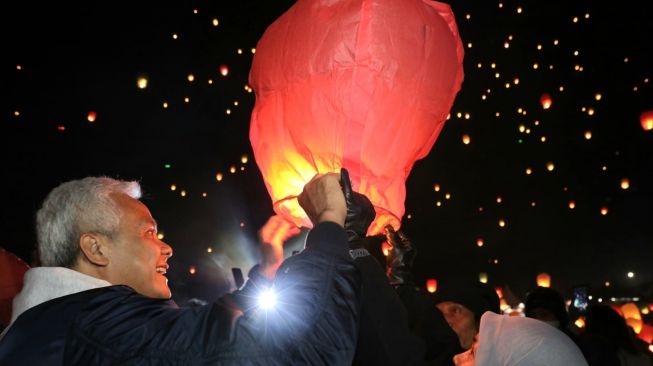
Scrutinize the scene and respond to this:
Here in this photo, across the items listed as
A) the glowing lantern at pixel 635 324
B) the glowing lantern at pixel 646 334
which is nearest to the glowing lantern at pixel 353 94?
the glowing lantern at pixel 646 334

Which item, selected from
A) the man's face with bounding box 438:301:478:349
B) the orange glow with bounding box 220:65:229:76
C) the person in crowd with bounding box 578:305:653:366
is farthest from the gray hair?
the orange glow with bounding box 220:65:229:76

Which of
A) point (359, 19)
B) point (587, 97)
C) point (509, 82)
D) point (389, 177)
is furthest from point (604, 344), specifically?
point (587, 97)

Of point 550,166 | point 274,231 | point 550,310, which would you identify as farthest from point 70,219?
point 550,166

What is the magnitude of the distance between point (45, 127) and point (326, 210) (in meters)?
6.96

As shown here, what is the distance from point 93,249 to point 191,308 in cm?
38

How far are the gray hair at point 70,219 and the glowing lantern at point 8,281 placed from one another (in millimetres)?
1787

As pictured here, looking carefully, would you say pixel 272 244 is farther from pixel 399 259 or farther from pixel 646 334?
pixel 646 334

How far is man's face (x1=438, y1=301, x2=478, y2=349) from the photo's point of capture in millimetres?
3043

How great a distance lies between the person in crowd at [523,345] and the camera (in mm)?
1992

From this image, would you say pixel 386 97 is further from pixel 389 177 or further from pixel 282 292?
pixel 282 292

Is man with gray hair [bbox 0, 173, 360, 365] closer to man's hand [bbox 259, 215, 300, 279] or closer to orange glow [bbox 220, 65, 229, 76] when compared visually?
man's hand [bbox 259, 215, 300, 279]

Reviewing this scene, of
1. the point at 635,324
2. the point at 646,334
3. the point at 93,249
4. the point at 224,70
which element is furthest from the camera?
the point at 224,70

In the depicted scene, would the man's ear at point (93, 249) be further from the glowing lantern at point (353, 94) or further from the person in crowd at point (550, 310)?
the person in crowd at point (550, 310)

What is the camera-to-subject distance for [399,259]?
256cm
